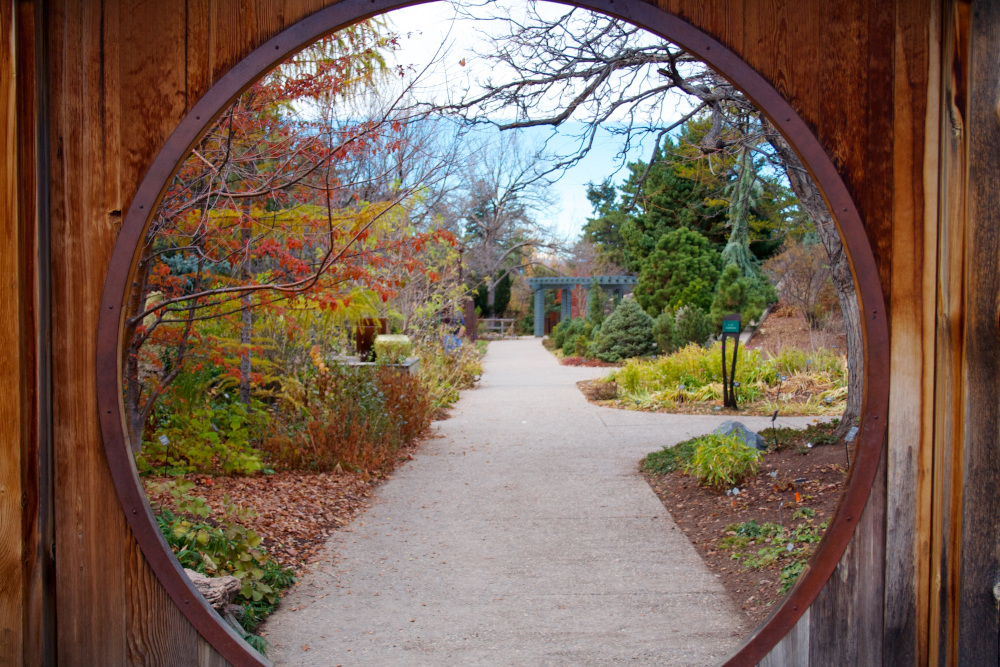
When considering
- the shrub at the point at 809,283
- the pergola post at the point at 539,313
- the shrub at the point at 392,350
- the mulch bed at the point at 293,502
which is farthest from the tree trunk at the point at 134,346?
the pergola post at the point at 539,313

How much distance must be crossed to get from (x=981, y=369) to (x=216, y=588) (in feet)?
10.3

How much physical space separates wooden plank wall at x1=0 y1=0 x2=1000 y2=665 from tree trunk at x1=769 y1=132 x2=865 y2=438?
11.6 feet

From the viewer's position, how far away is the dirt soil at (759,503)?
162 inches

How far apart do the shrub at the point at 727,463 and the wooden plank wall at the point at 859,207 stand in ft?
11.1

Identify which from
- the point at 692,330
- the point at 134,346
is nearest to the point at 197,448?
the point at 134,346

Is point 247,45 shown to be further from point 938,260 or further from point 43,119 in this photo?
point 938,260

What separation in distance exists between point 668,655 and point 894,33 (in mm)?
2663

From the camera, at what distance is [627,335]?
Result: 17.1 m

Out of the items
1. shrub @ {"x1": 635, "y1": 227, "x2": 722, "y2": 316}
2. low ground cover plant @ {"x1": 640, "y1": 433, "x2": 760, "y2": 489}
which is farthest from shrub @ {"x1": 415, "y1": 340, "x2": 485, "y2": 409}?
shrub @ {"x1": 635, "y1": 227, "x2": 722, "y2": 316}

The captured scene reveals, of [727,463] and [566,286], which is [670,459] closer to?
[727,463]

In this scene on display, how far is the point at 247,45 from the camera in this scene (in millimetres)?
2404

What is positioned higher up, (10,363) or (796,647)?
(10,363)

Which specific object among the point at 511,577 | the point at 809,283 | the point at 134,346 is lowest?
the point at 511,577

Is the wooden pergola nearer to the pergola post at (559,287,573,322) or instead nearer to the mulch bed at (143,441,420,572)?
the pergola post at (559,287,573,322)
